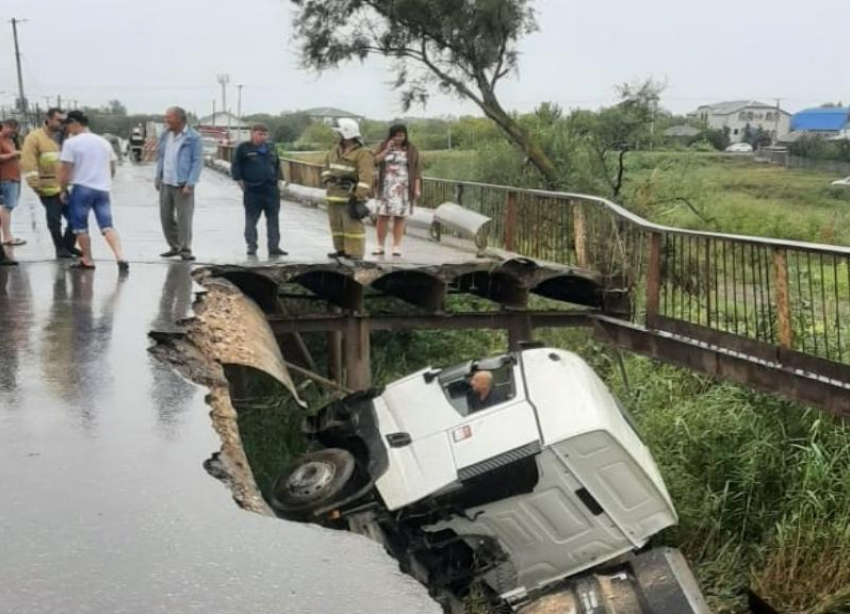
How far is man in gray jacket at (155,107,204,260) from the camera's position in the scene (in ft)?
34.3

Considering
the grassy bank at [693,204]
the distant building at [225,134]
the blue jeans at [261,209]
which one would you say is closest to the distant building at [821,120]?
the distant building at [225,134]

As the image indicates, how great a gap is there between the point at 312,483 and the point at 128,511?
429 centimetres

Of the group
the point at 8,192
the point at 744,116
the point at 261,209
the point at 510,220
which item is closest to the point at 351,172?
the point at 261,209

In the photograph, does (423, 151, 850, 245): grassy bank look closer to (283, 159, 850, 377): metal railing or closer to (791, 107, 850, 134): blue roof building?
(283, 159, 850, 377): metal railing

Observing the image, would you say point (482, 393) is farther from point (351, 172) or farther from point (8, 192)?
point (8, 192)

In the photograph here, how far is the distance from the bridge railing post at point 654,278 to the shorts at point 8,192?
702 centimetres

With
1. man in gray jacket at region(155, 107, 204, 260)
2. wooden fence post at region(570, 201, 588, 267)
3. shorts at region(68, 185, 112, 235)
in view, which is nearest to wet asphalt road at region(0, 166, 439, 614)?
shorts at region(68, 185, 112, 235)

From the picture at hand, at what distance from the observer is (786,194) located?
149ft

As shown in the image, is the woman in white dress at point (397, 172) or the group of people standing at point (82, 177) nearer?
the group of people standing at point (82, 177)

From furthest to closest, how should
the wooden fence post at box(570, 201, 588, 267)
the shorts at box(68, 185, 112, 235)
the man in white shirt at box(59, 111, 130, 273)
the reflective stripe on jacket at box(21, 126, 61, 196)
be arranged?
the wooden fence post at box(570, 201, 588, 267)
the reflective stripe on jacket at box(21, 126, 61, 196)
the shorts at box(68, 185, 112, 235)
the man in white shirt at box(59, 111, 130, 273)

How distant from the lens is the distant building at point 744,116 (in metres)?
124

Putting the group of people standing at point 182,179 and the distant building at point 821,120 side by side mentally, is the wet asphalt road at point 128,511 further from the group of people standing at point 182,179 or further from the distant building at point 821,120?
the distant building at point 821,120

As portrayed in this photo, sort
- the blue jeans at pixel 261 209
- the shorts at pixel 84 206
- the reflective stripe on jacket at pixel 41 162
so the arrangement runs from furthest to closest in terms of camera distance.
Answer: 1. the blue jeans at pixel 261 209
2. the reflective stripe on jacket at pixel 41 162
3. the shorts at pixel 84 206

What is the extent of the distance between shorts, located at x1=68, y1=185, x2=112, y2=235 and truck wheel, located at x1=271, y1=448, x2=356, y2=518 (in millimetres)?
3433
